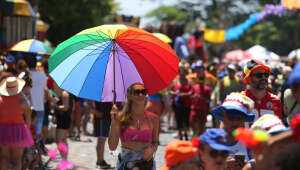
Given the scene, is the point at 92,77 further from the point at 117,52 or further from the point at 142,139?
the point at 142,139

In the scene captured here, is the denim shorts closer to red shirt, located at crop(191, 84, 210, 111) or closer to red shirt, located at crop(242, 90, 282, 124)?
red shirt, located at crop(191, 84, 210, 111)

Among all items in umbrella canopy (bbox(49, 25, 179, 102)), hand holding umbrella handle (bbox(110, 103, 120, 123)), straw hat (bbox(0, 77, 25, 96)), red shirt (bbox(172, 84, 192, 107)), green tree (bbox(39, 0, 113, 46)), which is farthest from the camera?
green tree (bbox(39, 0, 113, 46))

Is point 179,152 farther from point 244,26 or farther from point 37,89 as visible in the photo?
point 244,26

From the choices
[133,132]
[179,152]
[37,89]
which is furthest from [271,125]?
[37,89]

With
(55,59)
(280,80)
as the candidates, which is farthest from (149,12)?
(55,59)

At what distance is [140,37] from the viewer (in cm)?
617

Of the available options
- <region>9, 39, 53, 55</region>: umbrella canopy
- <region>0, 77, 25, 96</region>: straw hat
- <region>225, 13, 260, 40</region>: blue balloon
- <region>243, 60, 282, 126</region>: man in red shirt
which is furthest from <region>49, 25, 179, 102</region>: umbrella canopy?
<region>225, 13, 260, 40</region>: blue balloon

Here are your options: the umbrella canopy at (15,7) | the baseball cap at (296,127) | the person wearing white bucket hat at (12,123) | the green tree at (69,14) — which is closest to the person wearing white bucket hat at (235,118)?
the baseball cap at (296,127)

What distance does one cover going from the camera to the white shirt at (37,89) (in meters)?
10.3

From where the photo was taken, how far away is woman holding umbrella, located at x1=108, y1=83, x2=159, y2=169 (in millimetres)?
5438

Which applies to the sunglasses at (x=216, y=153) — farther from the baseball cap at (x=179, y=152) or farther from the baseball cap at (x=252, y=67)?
the baseball cap at (x=252, y=67)

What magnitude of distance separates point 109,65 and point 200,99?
280 inches

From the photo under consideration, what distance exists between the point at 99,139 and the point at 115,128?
186 inches

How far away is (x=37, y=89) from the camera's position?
10.4 meters
